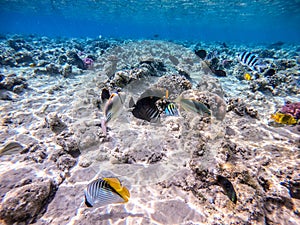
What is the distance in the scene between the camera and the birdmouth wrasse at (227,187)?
2.52 metres

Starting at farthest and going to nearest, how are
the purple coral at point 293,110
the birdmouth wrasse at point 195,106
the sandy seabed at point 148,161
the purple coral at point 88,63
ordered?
the purple coral at point 88,63 < the purple coral at point 293,110 < the birdmouth wrasse at point 195,106 < the sandy seabed at point 148,161

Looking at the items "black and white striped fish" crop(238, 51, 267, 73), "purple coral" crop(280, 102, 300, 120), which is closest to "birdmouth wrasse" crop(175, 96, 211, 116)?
"black and white striped fish" crop(238, 51, 267, 73)

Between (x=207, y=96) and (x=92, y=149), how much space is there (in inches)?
140

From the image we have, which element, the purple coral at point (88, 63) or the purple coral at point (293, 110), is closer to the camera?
the purple coral at point (293, 110)

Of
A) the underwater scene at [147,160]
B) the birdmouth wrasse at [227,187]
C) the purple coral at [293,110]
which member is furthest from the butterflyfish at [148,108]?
the purple coral at [293,110]

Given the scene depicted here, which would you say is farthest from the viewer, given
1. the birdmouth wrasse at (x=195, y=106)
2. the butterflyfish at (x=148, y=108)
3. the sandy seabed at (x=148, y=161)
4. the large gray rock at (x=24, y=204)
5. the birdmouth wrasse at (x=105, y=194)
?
the butterflyfish at (x=148, y=108)

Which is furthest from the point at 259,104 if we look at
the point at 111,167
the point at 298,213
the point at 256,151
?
the point at 111,167

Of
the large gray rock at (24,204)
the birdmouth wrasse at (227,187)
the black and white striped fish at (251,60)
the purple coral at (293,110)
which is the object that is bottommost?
the large gray rock at (24,204)

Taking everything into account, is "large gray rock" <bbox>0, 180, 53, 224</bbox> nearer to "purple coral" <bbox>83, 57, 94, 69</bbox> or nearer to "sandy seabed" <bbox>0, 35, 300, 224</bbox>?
"sandy seabed" <bbox>0, 35, 300, 224</bbox>

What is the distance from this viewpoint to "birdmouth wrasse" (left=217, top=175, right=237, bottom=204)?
252cm

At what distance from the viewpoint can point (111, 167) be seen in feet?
11.3

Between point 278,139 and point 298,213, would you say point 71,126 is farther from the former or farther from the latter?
point 278,139

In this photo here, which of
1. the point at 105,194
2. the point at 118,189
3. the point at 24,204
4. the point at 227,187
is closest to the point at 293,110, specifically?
the point at 227,187

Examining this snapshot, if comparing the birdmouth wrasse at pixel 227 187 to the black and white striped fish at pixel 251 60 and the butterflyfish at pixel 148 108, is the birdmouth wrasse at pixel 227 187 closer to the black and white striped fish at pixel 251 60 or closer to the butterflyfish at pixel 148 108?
the butterflyfish at pixel 148 108
